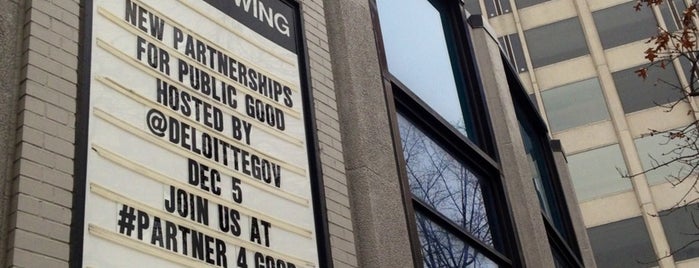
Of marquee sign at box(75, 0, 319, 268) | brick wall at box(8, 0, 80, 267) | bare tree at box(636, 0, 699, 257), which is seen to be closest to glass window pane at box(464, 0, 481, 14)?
bare tree at box(636, 0, 699, 257)

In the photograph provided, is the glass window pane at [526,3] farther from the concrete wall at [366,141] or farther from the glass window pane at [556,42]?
the concrete wall at [366,141]

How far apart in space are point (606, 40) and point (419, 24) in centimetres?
2486

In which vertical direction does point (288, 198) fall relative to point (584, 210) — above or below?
below

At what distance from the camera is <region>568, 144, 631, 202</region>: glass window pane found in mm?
32375

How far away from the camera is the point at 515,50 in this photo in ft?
116

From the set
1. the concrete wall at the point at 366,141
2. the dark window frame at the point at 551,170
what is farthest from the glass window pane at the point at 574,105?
the concrete wall at the point at 366,141

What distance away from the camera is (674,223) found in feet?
101

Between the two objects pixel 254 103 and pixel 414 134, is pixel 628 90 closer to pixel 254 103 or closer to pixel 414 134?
pixel 414 134

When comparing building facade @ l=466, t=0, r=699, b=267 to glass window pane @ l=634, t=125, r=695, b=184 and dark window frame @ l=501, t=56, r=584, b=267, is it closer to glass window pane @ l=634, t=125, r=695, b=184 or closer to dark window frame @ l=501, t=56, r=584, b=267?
glass window pane @ l=634, t=125, r=695, b=184

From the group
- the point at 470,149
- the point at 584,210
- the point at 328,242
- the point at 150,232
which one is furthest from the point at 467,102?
the point at 584,210

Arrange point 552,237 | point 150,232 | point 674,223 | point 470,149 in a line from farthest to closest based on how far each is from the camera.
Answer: point 674,223 → point 552,237 → point 470,149 → point 150,232

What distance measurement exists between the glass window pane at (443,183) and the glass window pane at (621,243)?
68.6ft

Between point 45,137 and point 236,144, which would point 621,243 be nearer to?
point 236,144

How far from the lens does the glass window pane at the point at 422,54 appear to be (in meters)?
10.6
